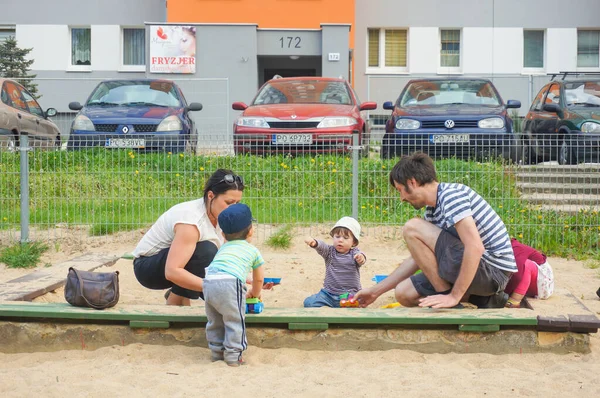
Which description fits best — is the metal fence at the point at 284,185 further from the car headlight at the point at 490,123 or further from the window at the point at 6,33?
the window at the point at 6,33

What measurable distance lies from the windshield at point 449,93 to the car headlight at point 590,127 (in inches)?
54.8

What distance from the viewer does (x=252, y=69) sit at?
2322cm

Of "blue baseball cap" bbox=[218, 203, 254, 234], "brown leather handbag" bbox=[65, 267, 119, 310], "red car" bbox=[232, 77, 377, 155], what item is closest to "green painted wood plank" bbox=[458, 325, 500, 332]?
"blue baseball cap" bbox=[218, 203, 254, 234]

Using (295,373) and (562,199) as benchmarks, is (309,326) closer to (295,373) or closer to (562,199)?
(295,373)

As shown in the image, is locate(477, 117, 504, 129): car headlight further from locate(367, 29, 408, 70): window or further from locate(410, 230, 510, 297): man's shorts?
locate(367, 29, 408, 70): window

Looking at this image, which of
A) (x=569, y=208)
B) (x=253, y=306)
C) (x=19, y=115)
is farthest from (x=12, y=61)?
(x=253, y=306)

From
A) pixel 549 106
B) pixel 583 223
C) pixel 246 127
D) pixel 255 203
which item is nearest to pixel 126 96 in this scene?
pixel 246 127

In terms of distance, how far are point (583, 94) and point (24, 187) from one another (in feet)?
31.0

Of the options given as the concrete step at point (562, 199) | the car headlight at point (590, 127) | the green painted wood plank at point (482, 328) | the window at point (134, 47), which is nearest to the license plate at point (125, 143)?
the concrete step at point (562, 199)

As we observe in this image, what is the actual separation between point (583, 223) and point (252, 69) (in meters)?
14.3

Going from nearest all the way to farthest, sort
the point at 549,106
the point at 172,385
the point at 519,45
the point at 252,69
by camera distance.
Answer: the point at 172,385, the point at 549,106, the point at 252,69, the point at 519,45

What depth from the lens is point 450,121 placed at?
43.0ft

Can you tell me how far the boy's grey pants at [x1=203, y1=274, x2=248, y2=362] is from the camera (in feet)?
17.6

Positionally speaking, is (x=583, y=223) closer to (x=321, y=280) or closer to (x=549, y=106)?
(x=321, y=280)
